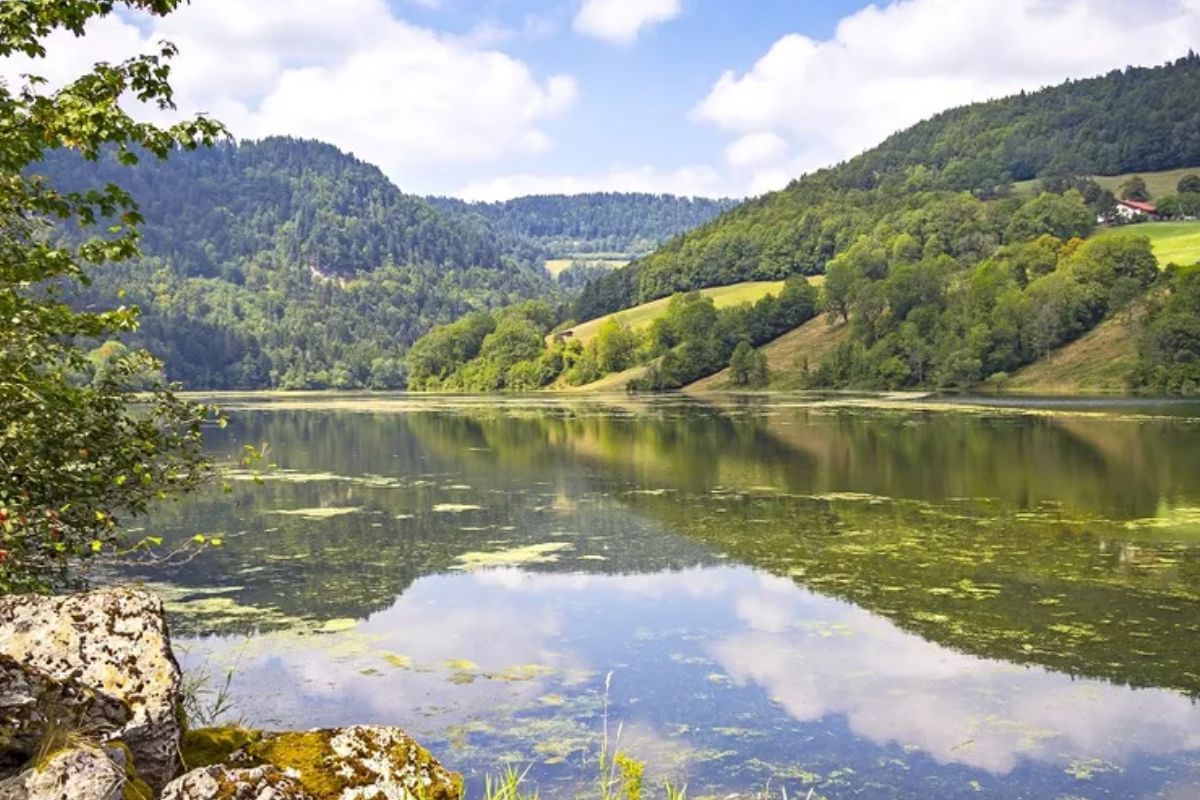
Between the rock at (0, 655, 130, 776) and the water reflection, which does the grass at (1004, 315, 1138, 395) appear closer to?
the water reflection

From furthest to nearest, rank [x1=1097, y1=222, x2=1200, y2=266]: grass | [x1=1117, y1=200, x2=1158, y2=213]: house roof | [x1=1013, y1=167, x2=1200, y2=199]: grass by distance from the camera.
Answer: [x1=1013, y1=167, x2=1200, y2=199]: grass
[x1=1117, y1=200, x2=1158, y2=213]: house roof
[x1=1097, y1=222, x2=1200, y2=266]: grass

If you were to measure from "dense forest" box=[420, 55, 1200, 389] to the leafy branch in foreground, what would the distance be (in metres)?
101

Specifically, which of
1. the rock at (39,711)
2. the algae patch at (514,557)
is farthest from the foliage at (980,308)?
the rock at (39,711)

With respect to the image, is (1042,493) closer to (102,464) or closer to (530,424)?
(102,464)

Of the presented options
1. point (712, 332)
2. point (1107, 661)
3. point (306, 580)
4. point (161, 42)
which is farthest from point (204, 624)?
point (712, 332)

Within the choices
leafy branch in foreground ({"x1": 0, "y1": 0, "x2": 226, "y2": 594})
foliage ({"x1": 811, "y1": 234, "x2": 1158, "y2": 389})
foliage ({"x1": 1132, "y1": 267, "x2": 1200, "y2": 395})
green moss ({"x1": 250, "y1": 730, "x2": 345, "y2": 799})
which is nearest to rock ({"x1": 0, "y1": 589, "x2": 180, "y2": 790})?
green moss ({"x1": 250, "y1": 730, "x2": 345, "y2": 799})

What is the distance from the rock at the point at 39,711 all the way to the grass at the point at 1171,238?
133 meters

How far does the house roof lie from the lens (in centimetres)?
16200

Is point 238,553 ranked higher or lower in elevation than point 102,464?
lower

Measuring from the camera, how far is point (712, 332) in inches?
5723

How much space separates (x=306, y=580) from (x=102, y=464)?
351 inches

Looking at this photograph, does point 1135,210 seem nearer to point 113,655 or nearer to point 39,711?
point 113,655

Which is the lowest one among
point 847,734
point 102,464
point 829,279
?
point 847,734

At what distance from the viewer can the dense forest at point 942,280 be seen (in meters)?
113
